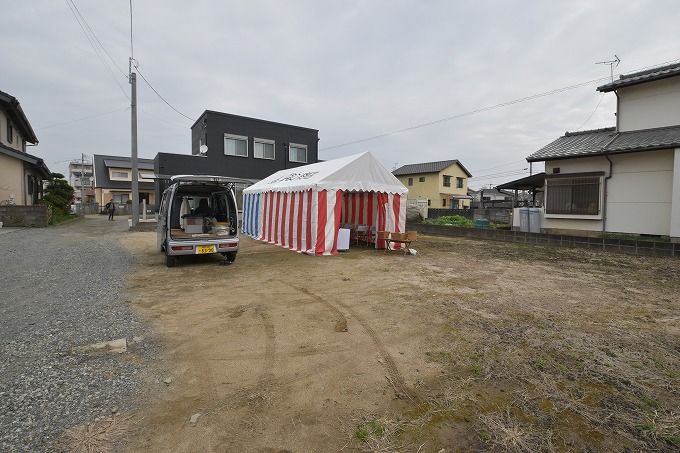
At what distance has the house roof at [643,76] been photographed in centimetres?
1077

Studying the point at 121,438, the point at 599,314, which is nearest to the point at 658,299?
the point at 599,314

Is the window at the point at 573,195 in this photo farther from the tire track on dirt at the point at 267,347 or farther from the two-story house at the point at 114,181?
the two-story house at the point at 114,181

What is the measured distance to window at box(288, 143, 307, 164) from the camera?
22016 mm

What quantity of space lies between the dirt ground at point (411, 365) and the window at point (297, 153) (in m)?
16.7

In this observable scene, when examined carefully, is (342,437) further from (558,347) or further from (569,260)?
(569,260)

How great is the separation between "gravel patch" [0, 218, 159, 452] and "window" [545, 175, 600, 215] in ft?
44.4

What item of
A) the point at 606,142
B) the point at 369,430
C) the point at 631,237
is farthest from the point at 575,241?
the point at 369,430

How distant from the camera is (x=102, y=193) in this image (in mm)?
36500

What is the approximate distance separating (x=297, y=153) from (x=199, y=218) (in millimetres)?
14945

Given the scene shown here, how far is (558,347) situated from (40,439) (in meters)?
4.16

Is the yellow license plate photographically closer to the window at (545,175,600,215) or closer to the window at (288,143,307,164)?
the window at (545,175,600,215)

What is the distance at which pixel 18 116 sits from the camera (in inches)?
678

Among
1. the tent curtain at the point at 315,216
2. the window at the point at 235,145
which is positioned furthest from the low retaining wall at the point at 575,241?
the window at the point at 235,145

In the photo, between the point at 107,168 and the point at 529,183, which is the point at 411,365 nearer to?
the point at 529,183
